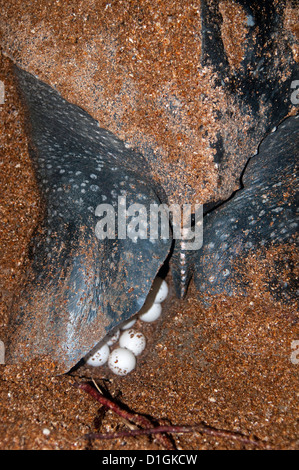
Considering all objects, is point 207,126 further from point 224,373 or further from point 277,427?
point 277,427

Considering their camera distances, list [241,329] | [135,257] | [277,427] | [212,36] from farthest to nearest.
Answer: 1. [241,329]
2. [135,257]
3. [212,36]
4. [277,427]

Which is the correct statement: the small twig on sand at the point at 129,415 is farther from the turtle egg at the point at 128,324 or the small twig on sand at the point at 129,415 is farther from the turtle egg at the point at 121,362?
the turtle egg at the point at 128,324

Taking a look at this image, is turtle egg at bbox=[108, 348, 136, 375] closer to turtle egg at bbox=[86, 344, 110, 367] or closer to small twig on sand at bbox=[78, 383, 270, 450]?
turtle egg at bbox=[86, 344, 110, 367]

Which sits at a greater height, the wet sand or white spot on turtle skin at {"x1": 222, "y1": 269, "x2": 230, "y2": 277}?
white spot on turtle skin at {"x1": 222, "y1": 269, "x2": 230, "y2": 277}

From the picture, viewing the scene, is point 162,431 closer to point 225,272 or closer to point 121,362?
point 121,362

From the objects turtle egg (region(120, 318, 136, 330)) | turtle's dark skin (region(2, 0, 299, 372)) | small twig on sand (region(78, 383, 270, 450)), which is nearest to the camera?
small twig on sand (region(78, 383, 270, 450))

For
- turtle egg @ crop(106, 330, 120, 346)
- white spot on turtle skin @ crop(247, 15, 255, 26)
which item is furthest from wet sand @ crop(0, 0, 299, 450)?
white spot on turtle skin @ crop(247, 15, 255, 26)

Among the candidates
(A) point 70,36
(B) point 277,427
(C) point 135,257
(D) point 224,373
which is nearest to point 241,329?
(D) point 224,373
